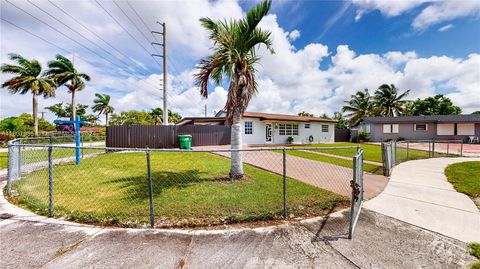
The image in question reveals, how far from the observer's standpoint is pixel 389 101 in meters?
35.5

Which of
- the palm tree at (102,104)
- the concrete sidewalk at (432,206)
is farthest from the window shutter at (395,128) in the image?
the palm tree at (102,104)

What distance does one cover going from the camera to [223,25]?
20.0ft

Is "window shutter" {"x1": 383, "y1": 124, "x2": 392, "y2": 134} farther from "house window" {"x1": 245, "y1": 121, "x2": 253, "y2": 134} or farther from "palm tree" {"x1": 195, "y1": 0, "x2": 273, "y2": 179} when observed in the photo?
"palm tree" {"x1": 195, "y1": 0, "x2": 273, "y2": 179}

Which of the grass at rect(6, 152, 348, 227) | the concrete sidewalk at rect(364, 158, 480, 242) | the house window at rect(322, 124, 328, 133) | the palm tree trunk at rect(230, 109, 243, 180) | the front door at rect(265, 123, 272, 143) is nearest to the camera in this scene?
the concrete sidewalk at rect(364, 158, 480, 242)

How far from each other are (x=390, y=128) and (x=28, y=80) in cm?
4435

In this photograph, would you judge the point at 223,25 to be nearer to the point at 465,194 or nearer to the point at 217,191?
the point at 217,191

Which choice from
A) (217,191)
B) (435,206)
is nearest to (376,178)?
(435,206)

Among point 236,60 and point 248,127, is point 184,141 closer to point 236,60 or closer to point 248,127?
point 248,127

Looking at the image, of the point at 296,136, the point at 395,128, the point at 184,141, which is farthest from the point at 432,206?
the point at 395,128

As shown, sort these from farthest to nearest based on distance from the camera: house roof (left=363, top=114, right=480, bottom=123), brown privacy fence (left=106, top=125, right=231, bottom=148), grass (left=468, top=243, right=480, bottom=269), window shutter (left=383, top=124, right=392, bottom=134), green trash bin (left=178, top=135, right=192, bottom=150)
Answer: window shutter (left=383, top=124, right=392, bottom=134)
house roof (left=363, top=114, right=480, bottom=123)
green trash bin (left=178, top=135, right=192, bottom=150)
brown privacy fence (left=106, top=125, right=231, bottom=148)
grass (left=468, top=243, right=480, bottom=269)

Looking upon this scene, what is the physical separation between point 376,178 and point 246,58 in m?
6.19

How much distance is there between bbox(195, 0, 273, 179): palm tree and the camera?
5.95 meters

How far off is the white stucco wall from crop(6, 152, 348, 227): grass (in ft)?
47.1

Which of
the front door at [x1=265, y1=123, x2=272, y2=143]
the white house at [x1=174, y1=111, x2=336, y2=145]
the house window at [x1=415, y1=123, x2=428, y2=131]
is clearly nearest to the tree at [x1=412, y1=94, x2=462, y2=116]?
the house window at [x1=415, y1=123, x2=428, y2=131]
